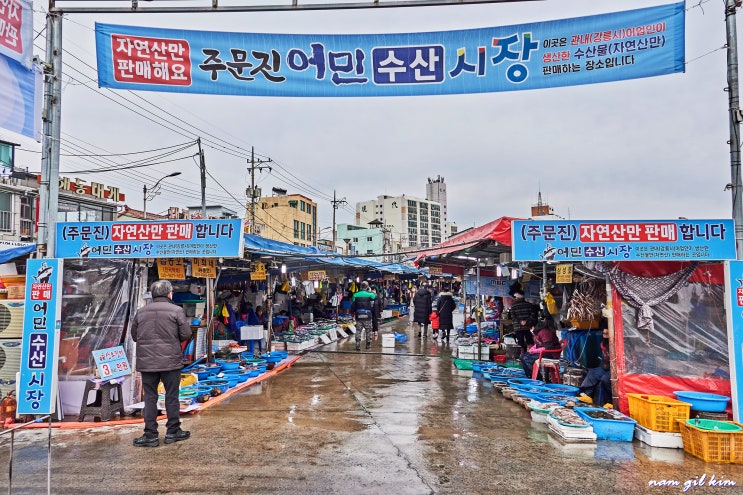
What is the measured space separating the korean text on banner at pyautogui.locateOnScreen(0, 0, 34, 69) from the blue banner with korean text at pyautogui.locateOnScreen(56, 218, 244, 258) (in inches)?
97.8

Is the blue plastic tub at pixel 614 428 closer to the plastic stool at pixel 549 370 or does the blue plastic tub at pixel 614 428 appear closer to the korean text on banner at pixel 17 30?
the plastic stool at pixel 549 370

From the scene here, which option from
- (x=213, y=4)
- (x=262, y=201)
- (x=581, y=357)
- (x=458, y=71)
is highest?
(x=262, y=201)

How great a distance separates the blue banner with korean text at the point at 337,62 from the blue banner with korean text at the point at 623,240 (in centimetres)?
214

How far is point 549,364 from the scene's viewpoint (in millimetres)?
9211

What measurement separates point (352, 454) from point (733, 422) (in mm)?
5100

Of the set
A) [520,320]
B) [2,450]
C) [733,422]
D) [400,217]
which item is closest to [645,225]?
[733,422]

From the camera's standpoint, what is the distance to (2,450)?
18.8ft

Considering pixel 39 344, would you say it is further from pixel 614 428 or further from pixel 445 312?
pixel 445 312

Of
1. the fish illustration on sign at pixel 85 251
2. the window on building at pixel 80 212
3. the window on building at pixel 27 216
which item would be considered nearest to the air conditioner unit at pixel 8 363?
the fish illustration on sign at pixel 85 251

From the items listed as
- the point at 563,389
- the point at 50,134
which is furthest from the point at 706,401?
the point at 50,134

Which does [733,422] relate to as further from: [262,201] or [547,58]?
[262,201]

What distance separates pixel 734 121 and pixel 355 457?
6987mm

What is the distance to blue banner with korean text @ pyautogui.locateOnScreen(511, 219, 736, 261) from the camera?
21.3 feet

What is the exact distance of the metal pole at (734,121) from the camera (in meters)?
6.37
